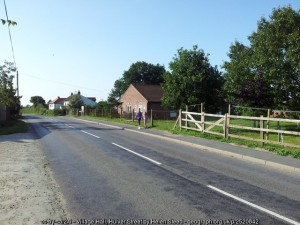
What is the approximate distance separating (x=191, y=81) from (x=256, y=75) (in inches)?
186

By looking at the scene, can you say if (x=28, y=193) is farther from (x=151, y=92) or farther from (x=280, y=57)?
(x=151, y=92)

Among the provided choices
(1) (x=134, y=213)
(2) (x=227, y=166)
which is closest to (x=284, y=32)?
(2) (x=227, y=166)

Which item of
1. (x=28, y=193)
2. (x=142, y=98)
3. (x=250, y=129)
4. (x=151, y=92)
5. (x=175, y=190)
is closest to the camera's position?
(x=28, y=193)

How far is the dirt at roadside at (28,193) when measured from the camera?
6.87 meters

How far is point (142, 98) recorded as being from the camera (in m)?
59.8

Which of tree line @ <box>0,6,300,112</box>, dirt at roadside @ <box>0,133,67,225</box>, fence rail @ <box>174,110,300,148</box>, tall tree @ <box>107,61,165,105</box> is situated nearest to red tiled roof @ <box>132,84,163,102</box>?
tree line @ <box>0,6,300,112</box>

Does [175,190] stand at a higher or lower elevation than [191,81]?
lower

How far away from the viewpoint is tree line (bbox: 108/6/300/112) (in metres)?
28.2


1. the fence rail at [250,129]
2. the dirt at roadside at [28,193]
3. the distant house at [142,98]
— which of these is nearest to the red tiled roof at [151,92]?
the distant house at [142,98]

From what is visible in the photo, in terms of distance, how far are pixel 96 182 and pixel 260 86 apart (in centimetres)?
2051

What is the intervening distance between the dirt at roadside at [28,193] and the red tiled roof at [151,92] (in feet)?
148

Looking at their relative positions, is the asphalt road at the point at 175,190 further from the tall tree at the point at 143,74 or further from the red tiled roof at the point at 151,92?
the tall tree at the point at 143,74

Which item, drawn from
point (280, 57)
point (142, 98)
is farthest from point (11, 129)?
point (142, 98)

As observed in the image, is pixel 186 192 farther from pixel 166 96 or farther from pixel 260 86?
pixel 166 96
